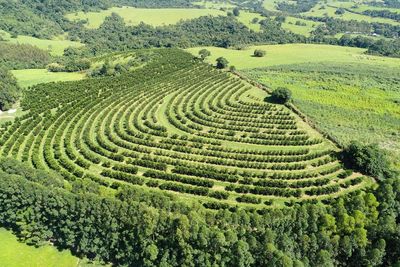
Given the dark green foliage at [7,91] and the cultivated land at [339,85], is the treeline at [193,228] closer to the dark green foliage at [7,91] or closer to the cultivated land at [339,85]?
the cultivated land at [339,85]

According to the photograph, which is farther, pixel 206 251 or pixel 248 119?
pixel 248 119

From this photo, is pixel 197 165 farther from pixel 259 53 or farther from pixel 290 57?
pixel 290 57

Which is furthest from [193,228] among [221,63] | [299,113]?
[221,63]

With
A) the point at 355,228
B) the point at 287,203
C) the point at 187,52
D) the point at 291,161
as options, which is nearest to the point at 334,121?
the point at 291,161

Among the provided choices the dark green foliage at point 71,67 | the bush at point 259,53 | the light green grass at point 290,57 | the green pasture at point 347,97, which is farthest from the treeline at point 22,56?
the bush at point 259,53

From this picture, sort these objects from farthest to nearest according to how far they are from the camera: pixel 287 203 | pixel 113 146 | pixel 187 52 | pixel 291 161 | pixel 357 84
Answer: pixel 187 52
pixel 357 84
pixel 113 146
pixel 291 161
pixel 287 203

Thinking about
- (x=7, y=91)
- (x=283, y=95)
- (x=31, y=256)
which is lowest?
(x=31, y=256)

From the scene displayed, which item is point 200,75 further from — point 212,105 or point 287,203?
point 287,203
